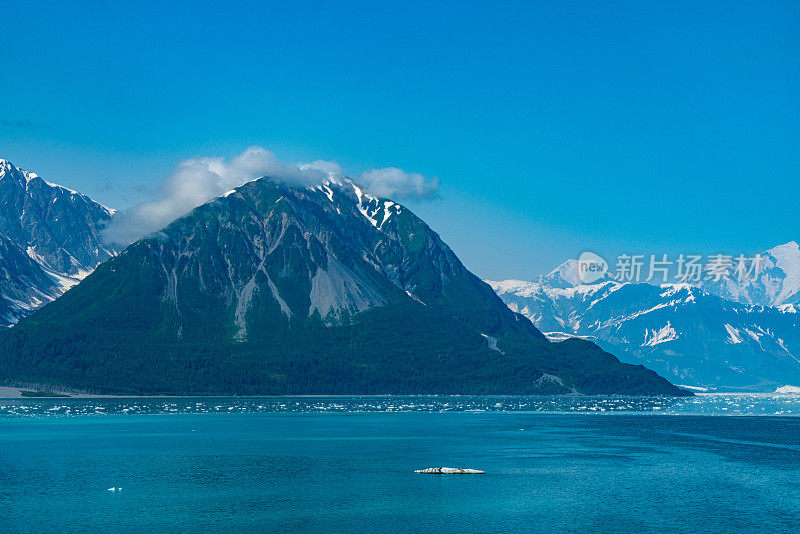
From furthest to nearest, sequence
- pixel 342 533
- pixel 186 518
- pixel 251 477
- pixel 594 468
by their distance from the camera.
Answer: pixel 594 468
pixel 251 477
pixel 186 518
pixel 342 533

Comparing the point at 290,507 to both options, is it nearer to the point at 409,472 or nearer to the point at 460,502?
the point at 460,502

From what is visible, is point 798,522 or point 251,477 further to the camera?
point 251,477

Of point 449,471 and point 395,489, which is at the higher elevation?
point 449,471

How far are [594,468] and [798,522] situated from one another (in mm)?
51543

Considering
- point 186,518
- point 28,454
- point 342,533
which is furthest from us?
point 28,454

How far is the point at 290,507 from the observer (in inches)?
4414

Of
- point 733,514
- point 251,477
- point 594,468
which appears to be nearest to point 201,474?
point 251,477

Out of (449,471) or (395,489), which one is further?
(449,471)

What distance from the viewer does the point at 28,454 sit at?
17138 cm

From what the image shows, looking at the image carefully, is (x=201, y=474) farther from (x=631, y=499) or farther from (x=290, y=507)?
(x=631, y=499)

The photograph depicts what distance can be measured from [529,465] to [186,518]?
69921 mm

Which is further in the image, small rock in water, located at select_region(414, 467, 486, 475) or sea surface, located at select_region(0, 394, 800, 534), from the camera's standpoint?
small rock in water, located at select_region(414, 467, 486, 475)

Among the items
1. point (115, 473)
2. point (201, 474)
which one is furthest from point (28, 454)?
point (201, 474)

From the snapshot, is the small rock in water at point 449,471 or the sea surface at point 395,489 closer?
the sea surface at point 395,489
